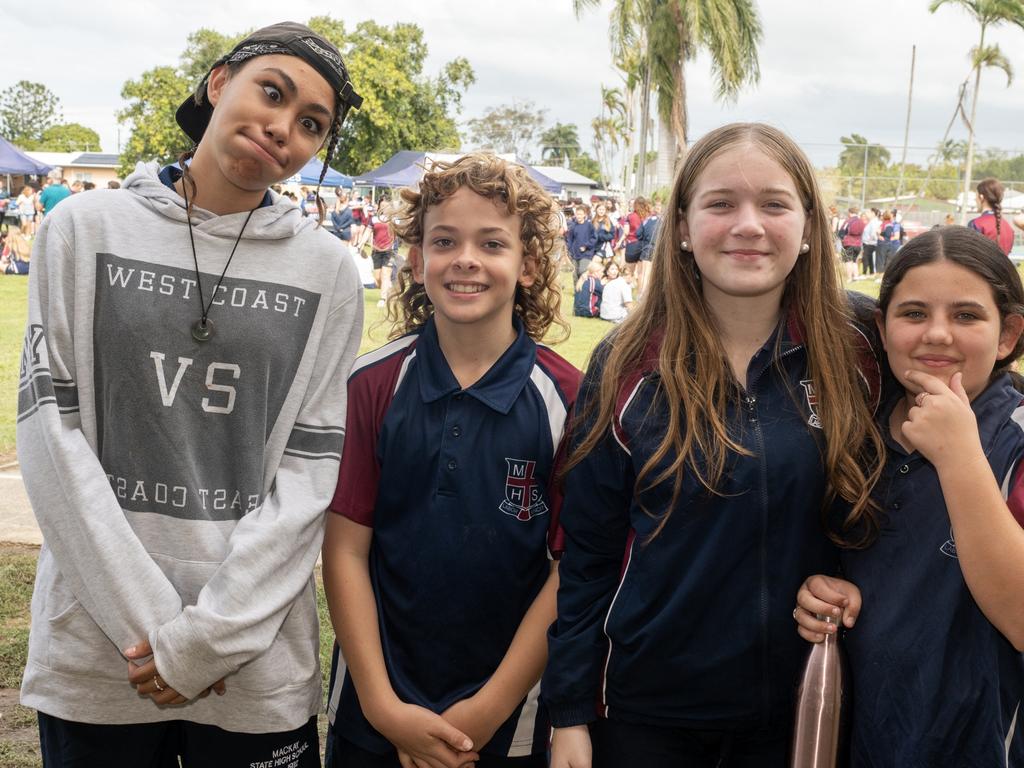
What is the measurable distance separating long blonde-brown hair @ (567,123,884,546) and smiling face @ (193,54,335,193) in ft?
2.84

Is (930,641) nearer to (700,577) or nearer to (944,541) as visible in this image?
(944,541)

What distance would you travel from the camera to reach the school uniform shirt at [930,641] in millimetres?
1816

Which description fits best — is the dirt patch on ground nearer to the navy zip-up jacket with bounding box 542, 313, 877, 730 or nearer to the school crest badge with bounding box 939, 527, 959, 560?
the navy zip-up jacket with bounding box 542, 313, 877, 730

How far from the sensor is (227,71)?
2262mm

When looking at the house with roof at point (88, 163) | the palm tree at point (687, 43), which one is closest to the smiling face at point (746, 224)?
the palm tree at point (687, 43)

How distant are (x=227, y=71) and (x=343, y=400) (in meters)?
0.81

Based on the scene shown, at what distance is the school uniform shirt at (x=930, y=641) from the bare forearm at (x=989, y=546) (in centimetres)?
A: 6

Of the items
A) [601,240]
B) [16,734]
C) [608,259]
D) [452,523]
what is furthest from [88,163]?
[452,523]

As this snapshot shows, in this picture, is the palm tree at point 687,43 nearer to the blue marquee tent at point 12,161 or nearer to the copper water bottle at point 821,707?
the blue marquee tent at point 12,161

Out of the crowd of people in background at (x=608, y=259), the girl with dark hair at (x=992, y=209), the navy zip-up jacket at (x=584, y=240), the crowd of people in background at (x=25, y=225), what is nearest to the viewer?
the girl with dark hair at (x=992, y=209)

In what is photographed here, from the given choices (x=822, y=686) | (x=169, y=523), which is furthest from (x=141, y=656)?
(x=822, y=686)

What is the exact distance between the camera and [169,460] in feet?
6.75

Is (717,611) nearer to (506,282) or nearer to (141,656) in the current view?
(506,282)

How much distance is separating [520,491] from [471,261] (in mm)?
564
